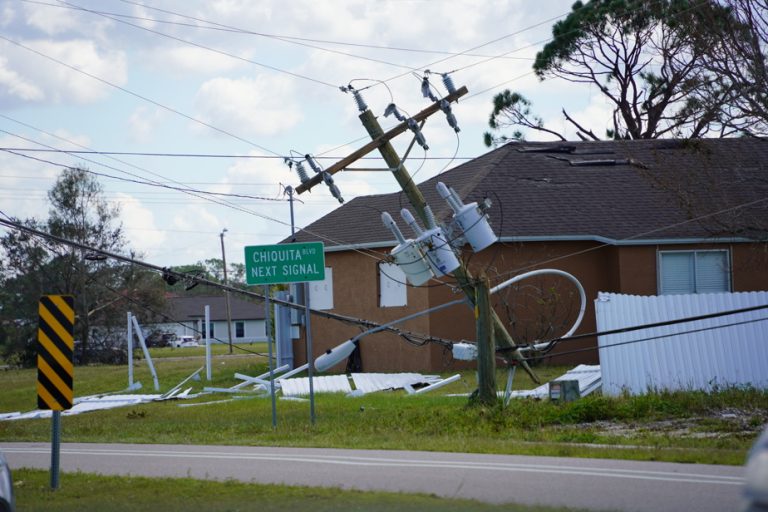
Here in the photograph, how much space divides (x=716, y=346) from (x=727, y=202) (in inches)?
233

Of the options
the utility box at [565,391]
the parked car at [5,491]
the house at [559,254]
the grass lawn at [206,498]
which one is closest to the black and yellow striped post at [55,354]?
the grass lawn at [206,498]

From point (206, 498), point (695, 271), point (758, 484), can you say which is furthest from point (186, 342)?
point (758, 484)

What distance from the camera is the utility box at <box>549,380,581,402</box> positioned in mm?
17094

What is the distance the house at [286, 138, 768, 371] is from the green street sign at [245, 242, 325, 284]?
9.51 metres

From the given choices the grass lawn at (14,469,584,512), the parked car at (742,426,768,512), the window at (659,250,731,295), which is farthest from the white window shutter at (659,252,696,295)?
the parked car at (742,426,768,512)

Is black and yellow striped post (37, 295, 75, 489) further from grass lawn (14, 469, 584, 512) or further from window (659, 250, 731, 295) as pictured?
window (659, 250, 731, 295)

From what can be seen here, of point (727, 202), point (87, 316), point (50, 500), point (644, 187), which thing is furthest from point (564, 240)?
point (87, 316)

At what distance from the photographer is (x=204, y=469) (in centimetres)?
1180

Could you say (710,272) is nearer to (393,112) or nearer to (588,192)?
(588,192)

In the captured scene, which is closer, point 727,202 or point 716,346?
point 716,346

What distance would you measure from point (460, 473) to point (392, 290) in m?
18.5

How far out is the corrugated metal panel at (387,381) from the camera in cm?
2356

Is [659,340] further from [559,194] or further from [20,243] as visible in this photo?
[20,243]

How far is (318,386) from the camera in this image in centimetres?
2438
